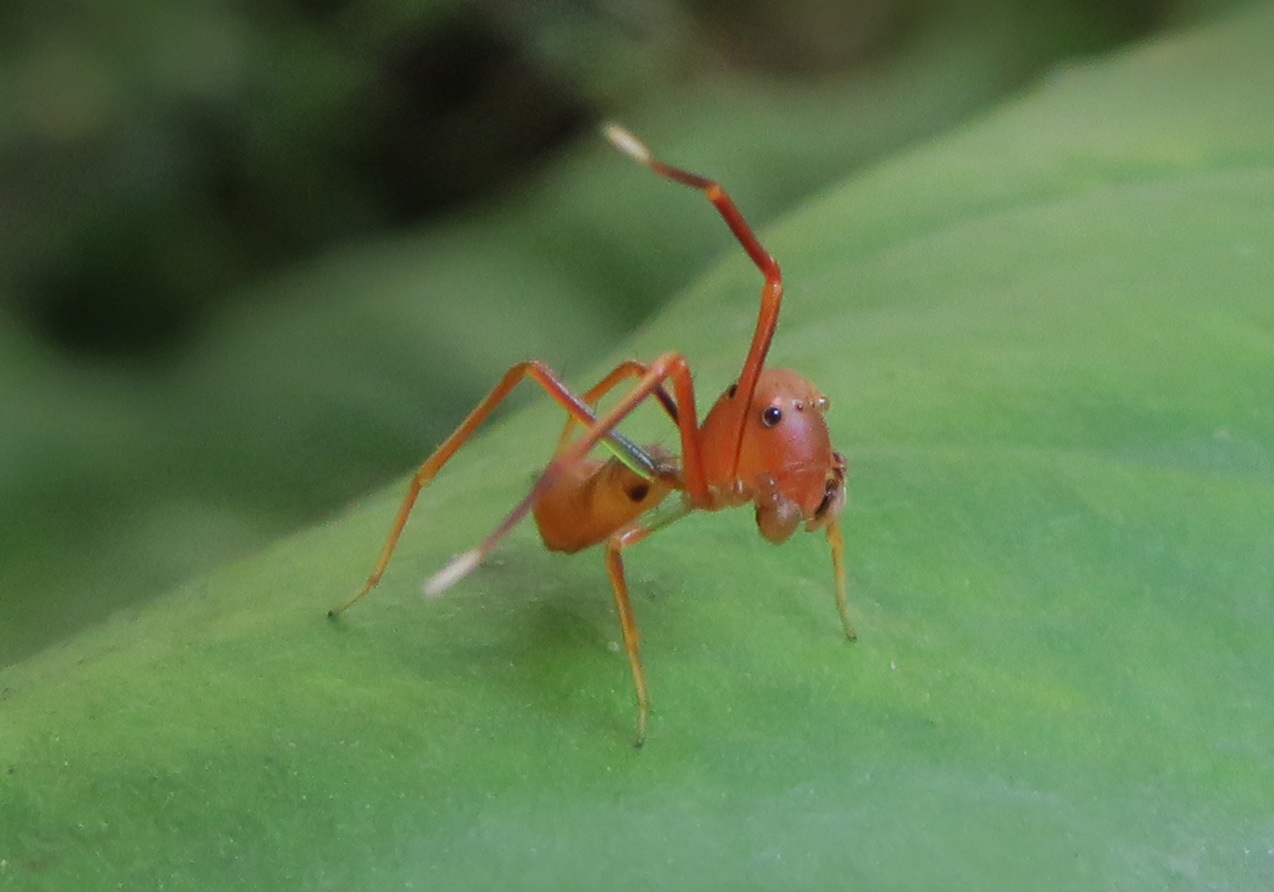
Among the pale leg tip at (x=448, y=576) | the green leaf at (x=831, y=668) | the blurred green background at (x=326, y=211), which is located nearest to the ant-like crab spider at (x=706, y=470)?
the green leaf at (x=831, y=668)

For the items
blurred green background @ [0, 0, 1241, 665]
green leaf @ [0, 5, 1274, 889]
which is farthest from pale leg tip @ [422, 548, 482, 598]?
blurred green background @ [0, 0, 1241, 665]

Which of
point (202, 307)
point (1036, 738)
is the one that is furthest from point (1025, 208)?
point (202, 307)

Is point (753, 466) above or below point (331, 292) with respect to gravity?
above

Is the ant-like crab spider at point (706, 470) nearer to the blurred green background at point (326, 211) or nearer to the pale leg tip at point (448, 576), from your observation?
the pale leg tip at point (448, 576)

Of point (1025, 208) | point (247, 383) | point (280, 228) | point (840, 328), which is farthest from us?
point (280, 228)

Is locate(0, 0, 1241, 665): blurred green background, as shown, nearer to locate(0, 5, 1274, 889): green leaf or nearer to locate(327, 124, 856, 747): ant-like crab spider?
locate(0, 5, 1274, 889): green leaf

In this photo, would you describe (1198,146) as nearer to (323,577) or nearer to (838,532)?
(838,532)
